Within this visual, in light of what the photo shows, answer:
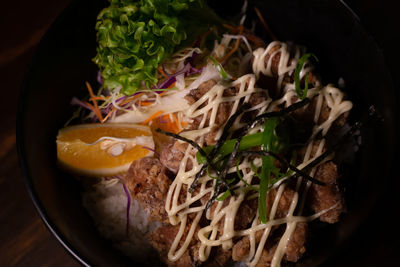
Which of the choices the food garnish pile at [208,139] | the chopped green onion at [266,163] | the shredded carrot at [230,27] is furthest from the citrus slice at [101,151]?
the shredded carrot at [230,27]

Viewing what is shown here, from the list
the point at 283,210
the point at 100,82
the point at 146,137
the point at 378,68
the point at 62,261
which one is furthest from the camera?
the point at 100,82

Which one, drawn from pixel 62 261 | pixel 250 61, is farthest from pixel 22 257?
pixel 250 61

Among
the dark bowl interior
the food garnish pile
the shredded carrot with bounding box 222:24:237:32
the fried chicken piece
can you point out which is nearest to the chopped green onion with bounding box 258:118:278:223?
the food garnish pile

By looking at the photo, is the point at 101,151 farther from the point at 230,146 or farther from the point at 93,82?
the point at 230,146

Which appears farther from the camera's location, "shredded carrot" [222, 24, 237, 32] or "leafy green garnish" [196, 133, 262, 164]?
"shredded carrot" [222, 24, 237, 32]

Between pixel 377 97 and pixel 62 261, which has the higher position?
pixel 377 97

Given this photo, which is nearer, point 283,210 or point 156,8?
point 283,210

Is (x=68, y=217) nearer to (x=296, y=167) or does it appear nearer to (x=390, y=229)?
(x=296, y=167)

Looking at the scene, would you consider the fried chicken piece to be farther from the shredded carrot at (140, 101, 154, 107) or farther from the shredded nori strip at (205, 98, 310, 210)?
the shredded carrot at (140, 101, 154, 107)
